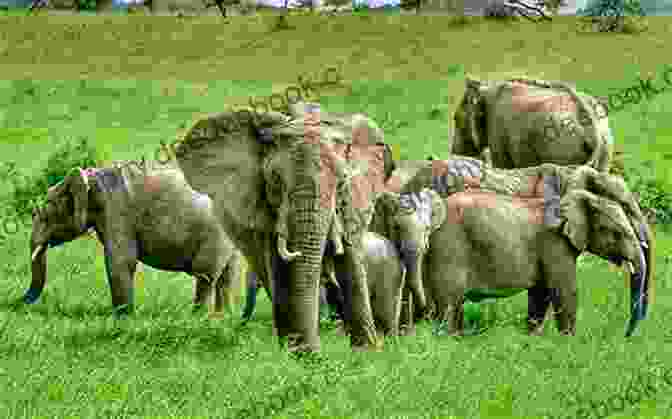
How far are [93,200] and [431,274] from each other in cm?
282

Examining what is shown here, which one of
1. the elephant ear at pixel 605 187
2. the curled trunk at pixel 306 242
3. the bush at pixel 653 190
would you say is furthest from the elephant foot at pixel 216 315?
the bush at pixel 653 190

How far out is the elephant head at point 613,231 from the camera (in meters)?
9.62

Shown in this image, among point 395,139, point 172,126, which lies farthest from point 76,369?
point 172,126

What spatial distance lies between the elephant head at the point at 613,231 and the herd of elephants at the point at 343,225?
0.04ft

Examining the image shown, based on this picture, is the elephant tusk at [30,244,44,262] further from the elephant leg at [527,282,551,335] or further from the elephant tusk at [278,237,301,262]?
the elephant leg at [527,282,551,335]

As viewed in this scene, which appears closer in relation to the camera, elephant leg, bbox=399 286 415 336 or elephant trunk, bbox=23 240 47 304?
elephant leg, bbox=399 286 415 336

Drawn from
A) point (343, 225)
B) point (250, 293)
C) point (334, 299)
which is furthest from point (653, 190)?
point (343, 225)

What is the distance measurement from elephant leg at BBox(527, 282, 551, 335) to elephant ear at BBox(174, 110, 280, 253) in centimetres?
263

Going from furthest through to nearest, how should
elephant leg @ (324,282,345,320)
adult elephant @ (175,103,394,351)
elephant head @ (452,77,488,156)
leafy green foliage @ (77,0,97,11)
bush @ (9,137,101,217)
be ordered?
leafy green foliage @ (77,0,97,11)
bush @ (9,137,101,217)
elephant head @ (452,77,488,156)
elephant leg @ (324,282,345,320)
adult elephant @ (175,103,394,351)

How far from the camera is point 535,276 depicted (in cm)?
966

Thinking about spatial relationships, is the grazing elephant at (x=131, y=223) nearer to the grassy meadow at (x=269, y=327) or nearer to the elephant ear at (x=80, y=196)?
the elephant ear at (x=80, y=196)

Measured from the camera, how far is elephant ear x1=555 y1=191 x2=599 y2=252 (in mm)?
9594

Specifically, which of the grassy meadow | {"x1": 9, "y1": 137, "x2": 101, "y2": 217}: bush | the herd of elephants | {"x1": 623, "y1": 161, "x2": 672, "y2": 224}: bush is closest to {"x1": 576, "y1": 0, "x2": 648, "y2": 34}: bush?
the grassy meadow

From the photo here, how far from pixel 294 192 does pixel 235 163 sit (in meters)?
0.89
